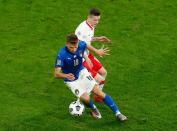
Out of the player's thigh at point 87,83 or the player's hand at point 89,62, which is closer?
the player's thigh at point 87,83

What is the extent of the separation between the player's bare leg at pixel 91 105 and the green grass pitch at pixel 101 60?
18 cm

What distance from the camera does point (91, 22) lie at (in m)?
15.4

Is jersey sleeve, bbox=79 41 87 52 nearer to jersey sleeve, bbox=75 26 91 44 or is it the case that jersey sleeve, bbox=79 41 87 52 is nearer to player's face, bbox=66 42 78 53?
player's face, bbox=66 42 78 53

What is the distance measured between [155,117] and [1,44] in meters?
8.20

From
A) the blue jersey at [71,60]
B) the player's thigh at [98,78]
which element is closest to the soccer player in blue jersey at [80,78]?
the blue jersey at [71,60]

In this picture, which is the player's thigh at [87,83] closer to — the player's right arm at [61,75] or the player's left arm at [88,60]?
the player's right arm at [61,75]

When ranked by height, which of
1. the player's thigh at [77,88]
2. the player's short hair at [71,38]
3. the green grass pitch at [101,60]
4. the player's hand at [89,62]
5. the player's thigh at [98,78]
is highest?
the player's short hair at [71,38]

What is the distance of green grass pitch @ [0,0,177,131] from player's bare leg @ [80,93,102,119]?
176mm

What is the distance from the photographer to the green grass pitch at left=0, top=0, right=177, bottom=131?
47.7 feet

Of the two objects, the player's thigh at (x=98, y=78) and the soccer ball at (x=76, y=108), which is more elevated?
the player's thigh at (x=98, y=78)

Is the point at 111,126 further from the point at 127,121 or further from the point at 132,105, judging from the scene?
the point at 132,105

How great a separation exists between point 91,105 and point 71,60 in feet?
4.43

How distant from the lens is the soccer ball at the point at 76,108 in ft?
48.0

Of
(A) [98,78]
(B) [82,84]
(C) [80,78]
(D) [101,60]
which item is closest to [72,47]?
(C) [80,78]
